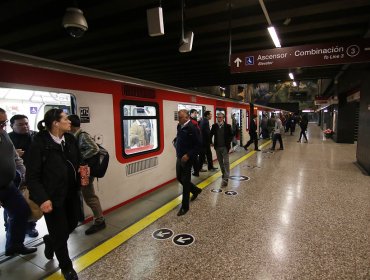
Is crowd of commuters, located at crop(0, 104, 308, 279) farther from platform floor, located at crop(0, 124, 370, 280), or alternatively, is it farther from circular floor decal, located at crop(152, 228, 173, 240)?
circular floor decal, located at crop(152, 228, 173, 240)

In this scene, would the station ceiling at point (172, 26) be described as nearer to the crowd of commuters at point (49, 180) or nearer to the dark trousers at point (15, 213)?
the crowd of commuters at point (49, 180)

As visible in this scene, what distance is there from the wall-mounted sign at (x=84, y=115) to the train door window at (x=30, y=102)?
2903 mm

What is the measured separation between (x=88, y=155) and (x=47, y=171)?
82 centimetres

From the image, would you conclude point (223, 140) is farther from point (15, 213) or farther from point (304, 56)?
point (15, 213)

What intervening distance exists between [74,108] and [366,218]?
4.44 meters

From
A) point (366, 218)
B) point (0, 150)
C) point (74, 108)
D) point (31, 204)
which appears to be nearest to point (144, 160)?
point (74, 108)

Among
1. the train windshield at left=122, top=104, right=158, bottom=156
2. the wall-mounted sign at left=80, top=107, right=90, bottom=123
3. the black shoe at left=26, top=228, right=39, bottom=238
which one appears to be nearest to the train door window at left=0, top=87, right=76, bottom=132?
the train windshield at left=122, top=104, right=158, bottom=156

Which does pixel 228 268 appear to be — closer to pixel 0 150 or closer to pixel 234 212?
pixel 234 212

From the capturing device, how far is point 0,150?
222cm

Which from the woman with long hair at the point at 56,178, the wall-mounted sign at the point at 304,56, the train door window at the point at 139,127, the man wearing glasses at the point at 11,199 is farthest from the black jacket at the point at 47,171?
the wall-mounted sign at the point at 304,56

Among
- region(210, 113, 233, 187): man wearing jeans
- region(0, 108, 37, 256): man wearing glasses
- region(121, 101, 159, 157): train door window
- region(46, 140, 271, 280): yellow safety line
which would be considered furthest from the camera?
region(210, 113, 233, 187): man wearing jeans

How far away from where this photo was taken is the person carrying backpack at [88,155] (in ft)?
9.20

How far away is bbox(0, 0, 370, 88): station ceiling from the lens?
3.54 meters

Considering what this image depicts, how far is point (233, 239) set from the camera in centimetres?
283
